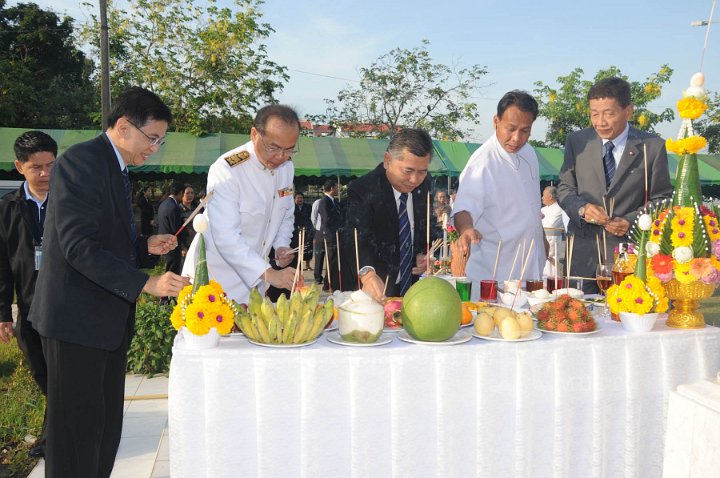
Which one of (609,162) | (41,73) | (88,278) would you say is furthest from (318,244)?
(41,73)

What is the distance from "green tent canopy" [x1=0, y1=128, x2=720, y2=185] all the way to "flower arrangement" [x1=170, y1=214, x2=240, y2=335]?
10.1m

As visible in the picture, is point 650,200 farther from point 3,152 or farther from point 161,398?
point 3,152

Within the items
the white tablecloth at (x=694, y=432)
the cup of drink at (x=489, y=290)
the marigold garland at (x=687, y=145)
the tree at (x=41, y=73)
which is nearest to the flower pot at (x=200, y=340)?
the cup of drink at (x=489, y=290)

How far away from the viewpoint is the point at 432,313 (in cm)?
196

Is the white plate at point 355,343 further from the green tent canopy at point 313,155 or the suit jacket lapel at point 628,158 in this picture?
the green tent canopy at point 313,155

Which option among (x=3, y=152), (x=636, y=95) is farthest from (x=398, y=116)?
(x=3, y=152)

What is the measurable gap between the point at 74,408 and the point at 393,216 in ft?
5.70

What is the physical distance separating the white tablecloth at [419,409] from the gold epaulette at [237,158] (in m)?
1.21

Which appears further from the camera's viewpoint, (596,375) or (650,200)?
(650,200)

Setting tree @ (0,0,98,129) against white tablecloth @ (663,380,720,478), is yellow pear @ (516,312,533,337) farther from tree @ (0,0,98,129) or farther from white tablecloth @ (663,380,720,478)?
tree @ (0,0,98,129)

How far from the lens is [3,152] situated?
35.9 feet

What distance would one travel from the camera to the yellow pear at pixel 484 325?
2.12m

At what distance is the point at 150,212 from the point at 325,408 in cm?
1183

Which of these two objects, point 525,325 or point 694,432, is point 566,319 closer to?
point 525,325
